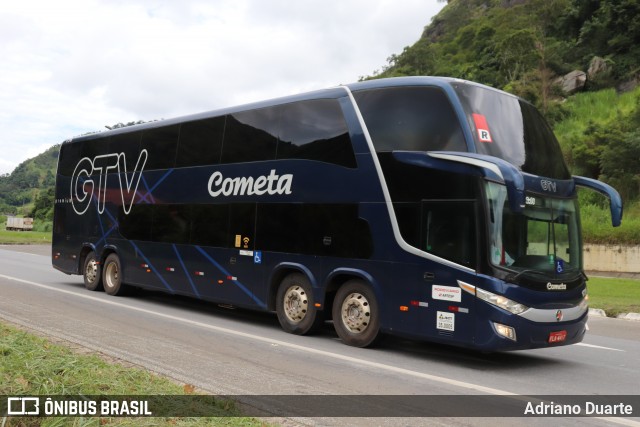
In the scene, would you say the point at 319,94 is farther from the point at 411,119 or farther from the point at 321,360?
the point at 321,360

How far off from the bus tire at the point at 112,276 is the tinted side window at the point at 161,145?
108 inches

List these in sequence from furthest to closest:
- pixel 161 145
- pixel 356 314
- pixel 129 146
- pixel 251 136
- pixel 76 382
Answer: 1. pixel 129 146
2. pixel 161 145
3. pixel 251 136
4. pixel 356 314
5. pixel 76 382

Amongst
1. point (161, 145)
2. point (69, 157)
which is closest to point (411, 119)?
point (161, 145)

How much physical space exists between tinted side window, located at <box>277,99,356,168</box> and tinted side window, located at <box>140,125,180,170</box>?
3695 mm

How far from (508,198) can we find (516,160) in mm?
1261

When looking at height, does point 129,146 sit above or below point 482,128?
above

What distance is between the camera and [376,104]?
10039 millimetres

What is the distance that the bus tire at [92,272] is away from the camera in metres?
16.8

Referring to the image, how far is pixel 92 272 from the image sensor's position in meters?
17.1

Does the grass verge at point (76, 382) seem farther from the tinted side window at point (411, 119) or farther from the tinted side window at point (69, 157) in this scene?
the tinted side window at point (69, 157)

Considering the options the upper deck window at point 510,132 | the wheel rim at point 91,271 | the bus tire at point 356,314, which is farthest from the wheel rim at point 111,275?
the upper deck window at point 510,132

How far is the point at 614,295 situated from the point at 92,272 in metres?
15.1

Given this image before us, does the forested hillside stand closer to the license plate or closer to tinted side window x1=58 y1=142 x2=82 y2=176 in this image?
tinted side window x1=58 y1=142 x2=82 y2=176

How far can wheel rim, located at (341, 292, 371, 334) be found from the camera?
9.94 meters
